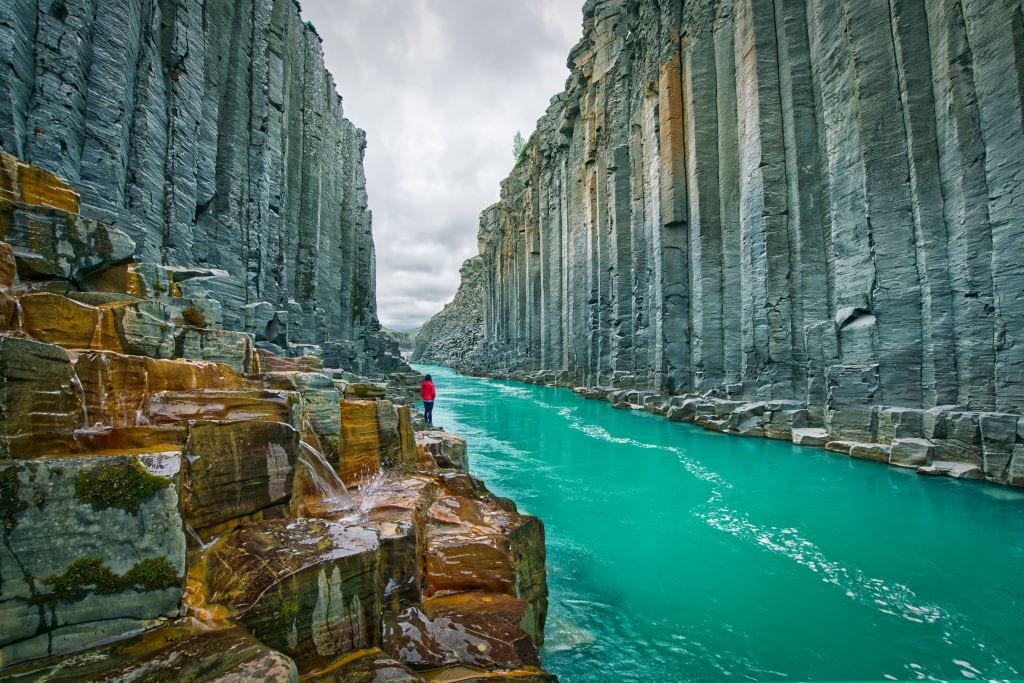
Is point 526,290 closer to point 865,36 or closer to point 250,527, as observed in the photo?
point 865,36

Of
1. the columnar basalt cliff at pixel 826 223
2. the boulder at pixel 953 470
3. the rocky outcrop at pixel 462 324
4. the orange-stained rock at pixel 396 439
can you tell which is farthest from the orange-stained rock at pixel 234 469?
the rocky outcrop at pixel 462 324

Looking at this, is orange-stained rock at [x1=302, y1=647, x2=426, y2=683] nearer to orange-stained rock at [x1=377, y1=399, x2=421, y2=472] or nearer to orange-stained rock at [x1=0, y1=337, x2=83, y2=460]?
orange-stained rock at [x1=0, y1=337, x2=83, y2=460]

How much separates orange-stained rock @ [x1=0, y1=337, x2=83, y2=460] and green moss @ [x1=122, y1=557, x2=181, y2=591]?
3.54ft

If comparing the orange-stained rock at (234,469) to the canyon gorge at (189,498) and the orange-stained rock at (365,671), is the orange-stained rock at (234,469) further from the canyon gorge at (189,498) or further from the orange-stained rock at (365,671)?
the orange-stained rock at (365,671)

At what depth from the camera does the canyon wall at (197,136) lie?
33.2ft

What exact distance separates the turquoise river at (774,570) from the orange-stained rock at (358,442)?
3273 millimetres

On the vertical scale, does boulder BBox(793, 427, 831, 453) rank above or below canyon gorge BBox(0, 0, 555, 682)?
below

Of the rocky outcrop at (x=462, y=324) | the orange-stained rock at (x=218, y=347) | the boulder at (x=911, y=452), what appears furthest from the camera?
the rocky outcrop at (x=462, y=324)

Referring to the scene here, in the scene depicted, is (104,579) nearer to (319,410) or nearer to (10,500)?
(10,500)

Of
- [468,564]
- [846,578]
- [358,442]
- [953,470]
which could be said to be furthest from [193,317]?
[953,470]

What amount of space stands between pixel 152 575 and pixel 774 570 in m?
7.67

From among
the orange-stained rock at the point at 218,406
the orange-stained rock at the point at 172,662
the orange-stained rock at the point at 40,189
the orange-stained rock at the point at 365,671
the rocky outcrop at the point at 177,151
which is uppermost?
the rocky outcrop at the point at 177,151

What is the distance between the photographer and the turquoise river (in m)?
4.89

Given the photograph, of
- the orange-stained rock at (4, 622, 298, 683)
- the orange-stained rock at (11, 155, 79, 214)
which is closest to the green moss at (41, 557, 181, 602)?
the orange-stained rock at (4, 622, 298, 683)
